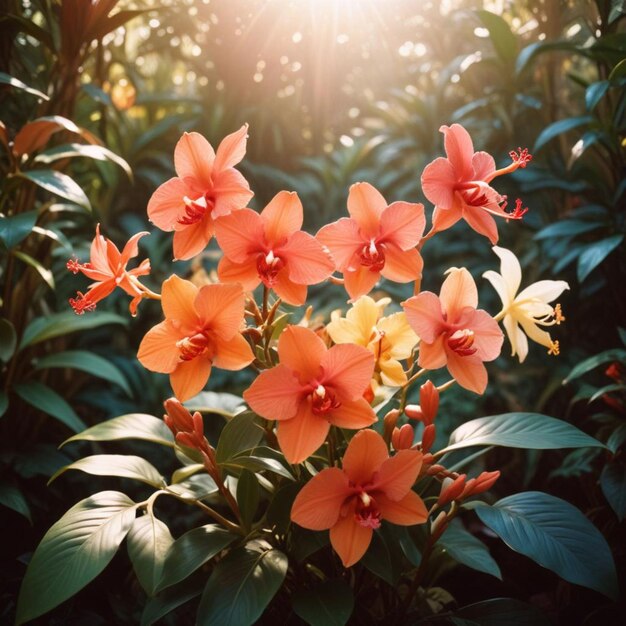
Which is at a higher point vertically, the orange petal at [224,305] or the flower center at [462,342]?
the orange petal at [224,305]

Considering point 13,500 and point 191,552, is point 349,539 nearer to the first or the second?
point 191,552

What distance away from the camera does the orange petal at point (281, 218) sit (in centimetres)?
87

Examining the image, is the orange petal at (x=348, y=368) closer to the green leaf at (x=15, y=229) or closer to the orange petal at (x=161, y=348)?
the orange petal at (x=161, y=348)

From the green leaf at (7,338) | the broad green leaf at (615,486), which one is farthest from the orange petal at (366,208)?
the green leaf at (7,338)

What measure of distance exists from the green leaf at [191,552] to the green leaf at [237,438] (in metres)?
0.12

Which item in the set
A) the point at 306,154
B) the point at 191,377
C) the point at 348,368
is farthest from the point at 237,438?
the point at 306,154

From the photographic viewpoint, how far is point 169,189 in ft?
3.02

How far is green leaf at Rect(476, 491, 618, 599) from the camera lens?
0.88m

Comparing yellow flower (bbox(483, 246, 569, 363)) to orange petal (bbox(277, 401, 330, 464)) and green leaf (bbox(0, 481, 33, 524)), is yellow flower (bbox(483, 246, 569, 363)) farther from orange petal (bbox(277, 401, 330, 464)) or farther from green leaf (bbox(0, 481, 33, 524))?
green leaf (bbox(0, 481, 33, 524))

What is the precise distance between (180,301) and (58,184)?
1.94ft

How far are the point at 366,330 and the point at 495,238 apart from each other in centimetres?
24

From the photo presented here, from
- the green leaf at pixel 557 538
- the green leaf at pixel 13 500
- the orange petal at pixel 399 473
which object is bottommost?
the green leaf at pixel 13 500

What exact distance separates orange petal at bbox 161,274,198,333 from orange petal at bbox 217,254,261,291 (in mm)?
47

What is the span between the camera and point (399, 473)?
0.83 metres
